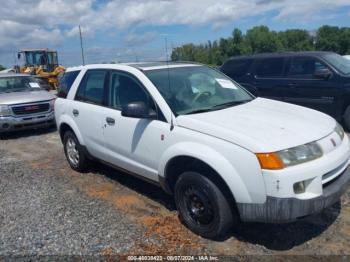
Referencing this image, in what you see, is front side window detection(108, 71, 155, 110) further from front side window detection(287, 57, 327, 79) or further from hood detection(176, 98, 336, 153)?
front side window detection(287, 57, 327, 79)

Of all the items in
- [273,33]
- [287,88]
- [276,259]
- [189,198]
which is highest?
[273,33]

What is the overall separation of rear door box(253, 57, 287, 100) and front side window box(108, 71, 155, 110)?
4974 mm

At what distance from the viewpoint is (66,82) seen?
6.21 metres

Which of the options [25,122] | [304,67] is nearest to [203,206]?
[304,67]

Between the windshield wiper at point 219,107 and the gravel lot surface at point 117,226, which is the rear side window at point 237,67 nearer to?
the gravel lot surface at point 117,226

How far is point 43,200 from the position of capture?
5141 millimetres

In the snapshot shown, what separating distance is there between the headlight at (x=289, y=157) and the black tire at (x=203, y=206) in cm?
59

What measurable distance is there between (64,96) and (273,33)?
68.3 metres

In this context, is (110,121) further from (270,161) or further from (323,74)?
(323,74)

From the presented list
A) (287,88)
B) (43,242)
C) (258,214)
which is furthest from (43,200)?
(287,88)

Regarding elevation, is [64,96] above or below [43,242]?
above

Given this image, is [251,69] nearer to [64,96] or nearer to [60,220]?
[64,96]

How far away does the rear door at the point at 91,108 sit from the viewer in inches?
204

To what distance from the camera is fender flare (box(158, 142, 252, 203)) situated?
336 cm
